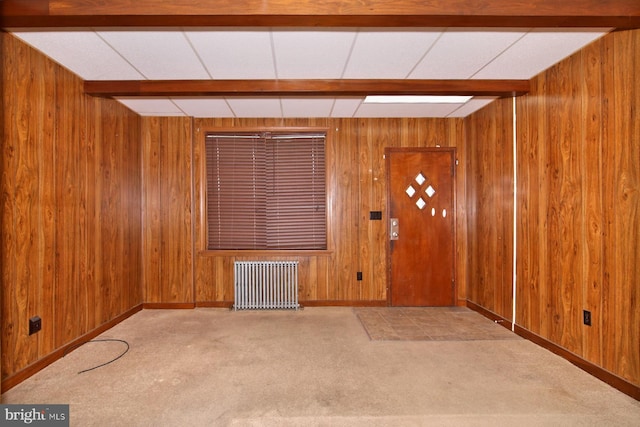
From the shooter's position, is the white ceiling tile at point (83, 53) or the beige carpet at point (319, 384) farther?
the white ceiling tile at point (83, 53)

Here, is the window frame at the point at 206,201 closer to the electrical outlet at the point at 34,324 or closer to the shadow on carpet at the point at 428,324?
the shadow on carpet at the point at 428,324

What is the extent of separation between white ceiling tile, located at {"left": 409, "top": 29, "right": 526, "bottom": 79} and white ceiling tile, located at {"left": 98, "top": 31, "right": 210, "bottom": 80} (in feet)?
6.56

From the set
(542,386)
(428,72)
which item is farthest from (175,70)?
(542,386)

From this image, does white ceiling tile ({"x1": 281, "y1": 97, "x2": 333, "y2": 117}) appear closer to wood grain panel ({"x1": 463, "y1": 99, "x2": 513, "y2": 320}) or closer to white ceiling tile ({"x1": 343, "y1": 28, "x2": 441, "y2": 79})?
white ceiling tile ({"x1": 343, "y1": 28, "x2": 441, "y2": 79})

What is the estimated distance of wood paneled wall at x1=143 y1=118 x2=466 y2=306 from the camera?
14.4 feet

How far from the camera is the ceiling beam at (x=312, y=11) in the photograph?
1972 mm

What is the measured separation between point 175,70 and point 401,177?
9.85 feet

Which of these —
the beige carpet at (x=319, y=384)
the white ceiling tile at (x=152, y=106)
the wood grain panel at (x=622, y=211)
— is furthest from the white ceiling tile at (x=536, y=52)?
the white ceiling tile at (x=152, y=106)

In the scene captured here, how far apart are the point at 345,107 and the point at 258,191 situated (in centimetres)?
163

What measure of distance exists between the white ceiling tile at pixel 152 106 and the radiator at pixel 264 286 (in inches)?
83.5

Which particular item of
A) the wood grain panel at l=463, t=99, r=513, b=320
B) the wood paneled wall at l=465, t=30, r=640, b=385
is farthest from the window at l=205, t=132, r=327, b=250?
the wood paneled wall at l=465, t=30, r=640, b=385

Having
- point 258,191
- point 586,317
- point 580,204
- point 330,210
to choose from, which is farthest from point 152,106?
point 586,317

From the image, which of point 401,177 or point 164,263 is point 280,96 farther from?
point 164,263

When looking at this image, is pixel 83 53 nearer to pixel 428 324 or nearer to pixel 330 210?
pixel 330 210
